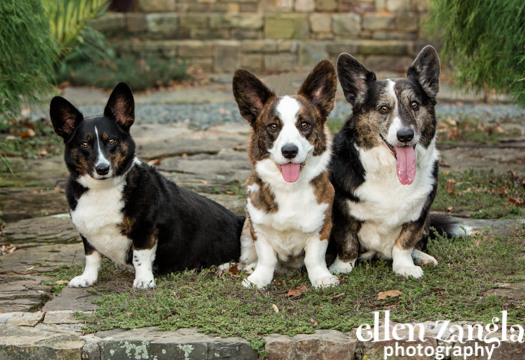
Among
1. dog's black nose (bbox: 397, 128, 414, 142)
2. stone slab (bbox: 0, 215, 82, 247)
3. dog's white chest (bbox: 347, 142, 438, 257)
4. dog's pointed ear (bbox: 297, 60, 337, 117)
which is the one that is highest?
dog's pointed ear (bbox: 297, 60, 337, 117)

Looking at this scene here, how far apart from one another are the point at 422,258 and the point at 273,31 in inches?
438

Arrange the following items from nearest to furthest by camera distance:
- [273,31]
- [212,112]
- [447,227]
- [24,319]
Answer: [24,319], [447,227], [212,112], [273,31]

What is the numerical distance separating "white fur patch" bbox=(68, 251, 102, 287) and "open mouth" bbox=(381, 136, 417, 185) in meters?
2.00

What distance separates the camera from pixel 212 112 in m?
10.1

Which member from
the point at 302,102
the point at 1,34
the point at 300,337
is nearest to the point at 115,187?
the point at 302,102

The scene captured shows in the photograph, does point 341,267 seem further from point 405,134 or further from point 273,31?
point 273,31

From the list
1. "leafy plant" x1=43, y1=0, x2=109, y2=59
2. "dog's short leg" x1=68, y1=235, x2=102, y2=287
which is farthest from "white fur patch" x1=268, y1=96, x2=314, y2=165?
"leafy plant" x1=43, y1=0, x2=109, y2=59

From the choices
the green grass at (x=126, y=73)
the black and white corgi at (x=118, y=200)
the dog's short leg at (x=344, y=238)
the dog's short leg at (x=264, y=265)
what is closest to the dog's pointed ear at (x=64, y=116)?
the black and white corgi at (x=118, y=200)

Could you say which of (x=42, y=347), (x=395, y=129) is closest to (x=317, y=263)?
(x=395, y=129)

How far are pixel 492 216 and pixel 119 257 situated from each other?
9.84ft

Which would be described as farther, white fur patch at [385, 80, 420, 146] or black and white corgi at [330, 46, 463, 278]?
black and white corgi at [330, 46, 463, 278]

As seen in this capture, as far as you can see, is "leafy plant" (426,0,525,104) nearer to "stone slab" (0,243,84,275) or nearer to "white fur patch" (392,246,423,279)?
"white fur patch" (392,246,423,279)

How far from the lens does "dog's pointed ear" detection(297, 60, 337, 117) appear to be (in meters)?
3.59

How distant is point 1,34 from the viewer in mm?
5152
